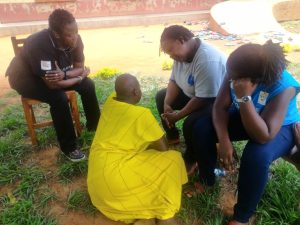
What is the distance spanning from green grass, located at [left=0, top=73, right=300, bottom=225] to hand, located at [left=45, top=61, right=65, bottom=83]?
0.82 meters

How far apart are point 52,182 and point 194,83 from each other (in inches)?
66.0

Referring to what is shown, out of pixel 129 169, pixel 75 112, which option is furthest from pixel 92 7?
pixel 129 169

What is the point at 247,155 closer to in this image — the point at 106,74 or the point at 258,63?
the point at 258,63

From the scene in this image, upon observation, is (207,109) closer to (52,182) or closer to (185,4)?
(52,182)

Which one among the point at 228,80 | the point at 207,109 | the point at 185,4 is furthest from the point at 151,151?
the point at 185,4

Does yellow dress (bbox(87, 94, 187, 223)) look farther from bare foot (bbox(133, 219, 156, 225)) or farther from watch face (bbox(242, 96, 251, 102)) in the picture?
watch face (bbox(242, 96, 251, 102))

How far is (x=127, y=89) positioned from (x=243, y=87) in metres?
0.87

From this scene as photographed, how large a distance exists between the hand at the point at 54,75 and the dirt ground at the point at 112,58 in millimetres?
869

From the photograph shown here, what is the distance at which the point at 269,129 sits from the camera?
2.12 metres

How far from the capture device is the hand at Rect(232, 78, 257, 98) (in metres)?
2.11

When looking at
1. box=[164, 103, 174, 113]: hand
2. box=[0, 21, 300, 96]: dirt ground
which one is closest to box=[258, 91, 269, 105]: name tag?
box=[164, 103, 174, 113]: hand

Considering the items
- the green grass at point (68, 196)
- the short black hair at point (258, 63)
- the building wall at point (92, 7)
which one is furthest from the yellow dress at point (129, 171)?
the building wall at point (92, 7)

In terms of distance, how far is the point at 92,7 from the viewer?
39.5 feet

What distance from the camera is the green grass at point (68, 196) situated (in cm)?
257
